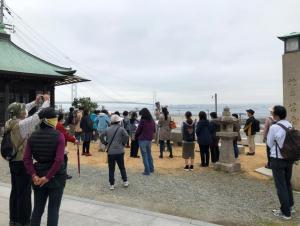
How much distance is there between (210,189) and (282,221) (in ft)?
7.03

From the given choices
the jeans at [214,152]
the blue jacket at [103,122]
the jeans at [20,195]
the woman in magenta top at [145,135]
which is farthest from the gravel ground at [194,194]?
the blue jacket at [103,122]

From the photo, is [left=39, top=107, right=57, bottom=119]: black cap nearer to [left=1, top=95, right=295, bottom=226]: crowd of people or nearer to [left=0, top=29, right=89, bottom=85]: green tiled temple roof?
[left=1, top=95, right=295, bottom=226]: crowd of people

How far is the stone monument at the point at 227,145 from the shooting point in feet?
32.1

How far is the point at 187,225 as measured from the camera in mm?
5098

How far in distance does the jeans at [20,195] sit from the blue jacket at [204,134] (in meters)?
6.08

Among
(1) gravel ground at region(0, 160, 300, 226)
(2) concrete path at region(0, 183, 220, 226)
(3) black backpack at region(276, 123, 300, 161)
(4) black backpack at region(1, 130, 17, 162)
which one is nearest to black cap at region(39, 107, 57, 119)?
(4) black backpack at region(1, 130, 17, 162)

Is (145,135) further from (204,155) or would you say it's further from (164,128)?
(164,128)

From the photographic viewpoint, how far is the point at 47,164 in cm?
386

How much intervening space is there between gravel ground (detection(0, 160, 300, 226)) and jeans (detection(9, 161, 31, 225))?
2.07 meters

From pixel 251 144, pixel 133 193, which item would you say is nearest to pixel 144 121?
pixel 133 193

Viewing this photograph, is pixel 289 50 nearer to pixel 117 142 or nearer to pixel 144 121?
pixel 144 121

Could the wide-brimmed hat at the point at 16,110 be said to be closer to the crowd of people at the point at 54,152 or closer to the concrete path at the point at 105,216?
the crowd of people at the point at 54,152

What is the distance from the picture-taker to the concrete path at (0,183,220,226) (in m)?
5.12

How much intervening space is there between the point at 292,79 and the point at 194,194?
11.2 feet
